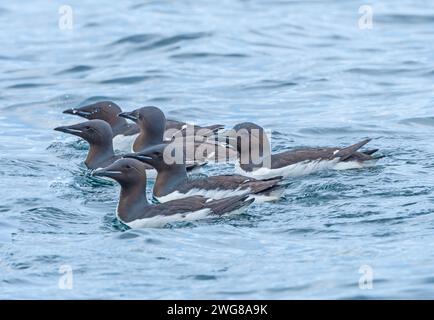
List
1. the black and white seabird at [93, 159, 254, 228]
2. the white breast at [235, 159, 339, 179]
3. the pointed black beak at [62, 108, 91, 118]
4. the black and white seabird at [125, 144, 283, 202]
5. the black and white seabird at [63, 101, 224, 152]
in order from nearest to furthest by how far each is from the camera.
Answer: the black and white seabird at [93, 159, 254, 228] → the black and white seabird at [125, 144, 283, 202] → the white breast at [235, 159, 339, 179] → the pointed black beak at [62, 108, 91, 118] → the black and white seabird at [63, 101, 224, 152]

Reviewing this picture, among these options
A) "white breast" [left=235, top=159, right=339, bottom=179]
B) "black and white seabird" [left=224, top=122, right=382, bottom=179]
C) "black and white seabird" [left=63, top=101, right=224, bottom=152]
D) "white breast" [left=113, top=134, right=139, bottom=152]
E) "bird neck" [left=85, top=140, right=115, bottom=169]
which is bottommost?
"white breast" [left=235, top=159, right=339, bottom=179]

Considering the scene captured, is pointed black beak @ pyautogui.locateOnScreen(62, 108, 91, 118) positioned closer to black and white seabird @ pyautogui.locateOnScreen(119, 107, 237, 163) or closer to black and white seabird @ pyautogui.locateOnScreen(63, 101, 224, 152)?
black and white seabird @ pyautogui.locateOnScreen(63, 101, 224, 152)

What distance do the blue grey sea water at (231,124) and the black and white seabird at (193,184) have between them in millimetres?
242

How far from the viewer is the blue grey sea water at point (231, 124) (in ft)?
36.3

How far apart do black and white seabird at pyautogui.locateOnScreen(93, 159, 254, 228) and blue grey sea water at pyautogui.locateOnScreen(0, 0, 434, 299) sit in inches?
6.3

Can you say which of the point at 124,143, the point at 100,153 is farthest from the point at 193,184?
the point at 124,143

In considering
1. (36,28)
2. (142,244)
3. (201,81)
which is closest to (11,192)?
(142,244)

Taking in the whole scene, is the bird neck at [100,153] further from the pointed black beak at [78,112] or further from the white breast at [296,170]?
the white breast at [296,170]

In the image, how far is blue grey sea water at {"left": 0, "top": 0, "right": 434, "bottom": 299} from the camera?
1105 cm

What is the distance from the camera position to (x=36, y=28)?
26.1m

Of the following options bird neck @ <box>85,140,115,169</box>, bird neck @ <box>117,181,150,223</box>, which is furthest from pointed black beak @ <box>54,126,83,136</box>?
bird neck @ <box>117,181,150,223</box>

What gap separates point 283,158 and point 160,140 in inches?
82.0

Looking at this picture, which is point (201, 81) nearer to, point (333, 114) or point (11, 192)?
point (333, 114)

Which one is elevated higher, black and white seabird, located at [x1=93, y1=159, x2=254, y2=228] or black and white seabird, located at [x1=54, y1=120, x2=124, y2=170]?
black and white seabird, located at [x1=54, y1=120, x2=124, y2=170]
